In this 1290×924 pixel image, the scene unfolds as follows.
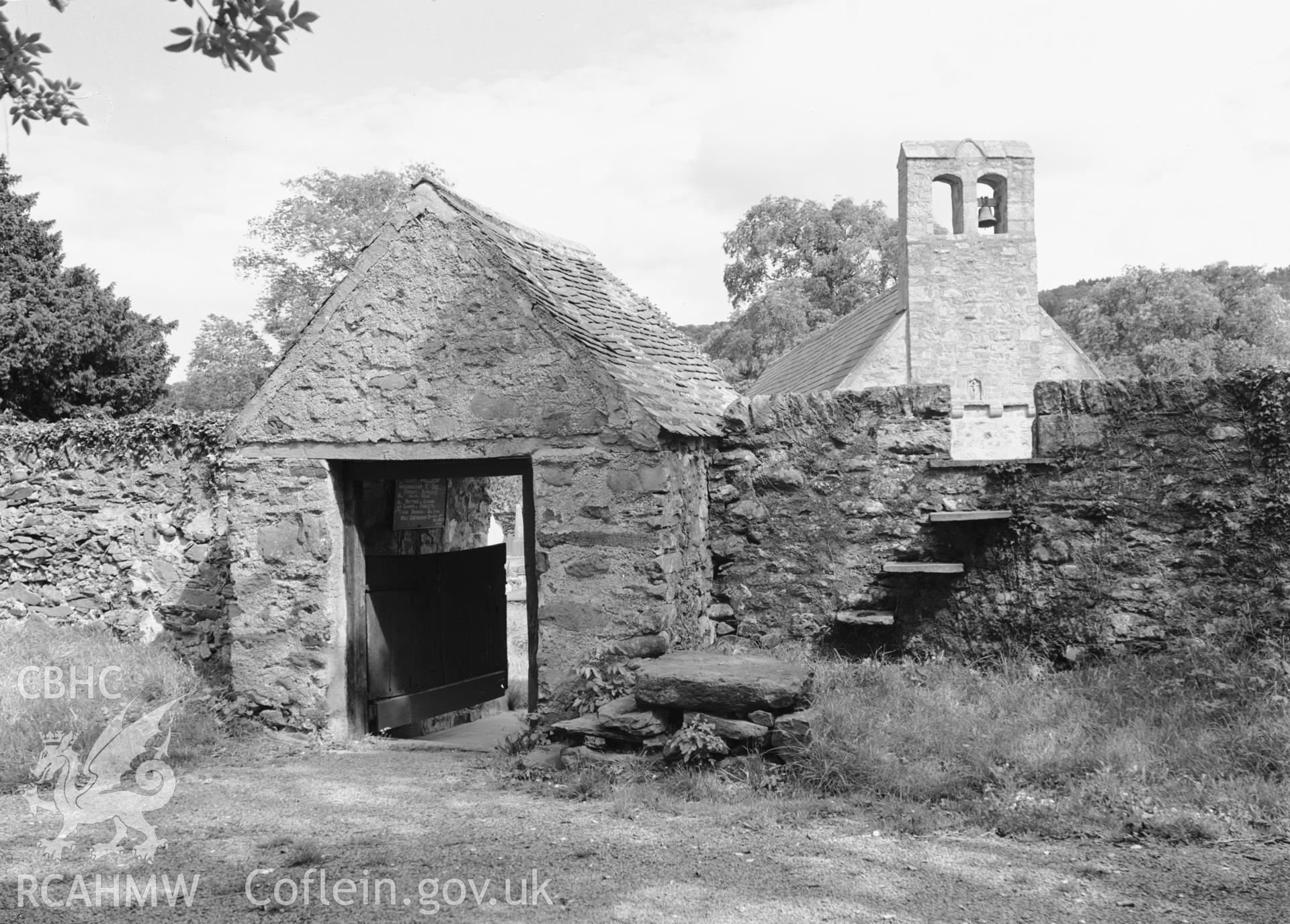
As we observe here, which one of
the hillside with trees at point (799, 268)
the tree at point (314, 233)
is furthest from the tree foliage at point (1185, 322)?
the tree at point (314, 233)

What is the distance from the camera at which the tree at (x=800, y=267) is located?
32469 mm

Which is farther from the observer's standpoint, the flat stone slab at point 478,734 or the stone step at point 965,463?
the flat stone slab at point 478,734

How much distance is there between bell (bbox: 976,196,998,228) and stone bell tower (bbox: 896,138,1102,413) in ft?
0.63

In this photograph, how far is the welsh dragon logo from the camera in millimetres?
5027

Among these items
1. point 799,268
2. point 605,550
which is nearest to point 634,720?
point 605,550

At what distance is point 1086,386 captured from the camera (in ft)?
23.0

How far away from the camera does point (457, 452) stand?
704cm

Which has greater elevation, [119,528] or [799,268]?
[799,268]

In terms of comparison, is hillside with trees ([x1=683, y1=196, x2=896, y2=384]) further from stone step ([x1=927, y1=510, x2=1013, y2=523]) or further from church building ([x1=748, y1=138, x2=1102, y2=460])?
stone step ([x1=927, y1=510, x2=1013, y2=523])

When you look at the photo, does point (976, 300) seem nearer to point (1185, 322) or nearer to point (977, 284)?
point (977, 284)

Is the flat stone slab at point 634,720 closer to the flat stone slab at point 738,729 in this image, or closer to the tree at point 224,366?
the flat stone slab at point 738,729

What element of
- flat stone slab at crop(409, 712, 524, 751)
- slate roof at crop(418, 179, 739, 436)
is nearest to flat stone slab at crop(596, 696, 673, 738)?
flat stone slab at crop(409, 712, 524, 751)

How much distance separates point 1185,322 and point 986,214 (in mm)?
14851

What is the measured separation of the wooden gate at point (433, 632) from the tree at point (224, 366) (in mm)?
22927
